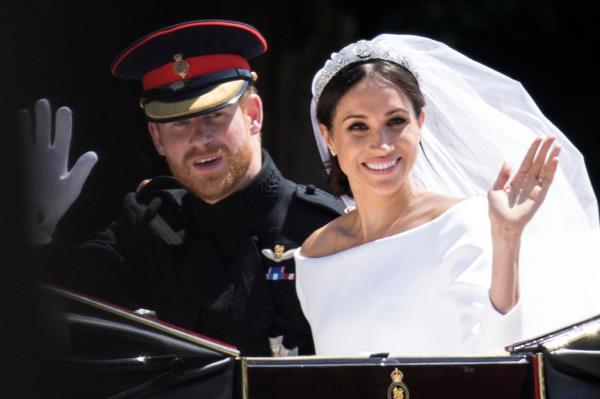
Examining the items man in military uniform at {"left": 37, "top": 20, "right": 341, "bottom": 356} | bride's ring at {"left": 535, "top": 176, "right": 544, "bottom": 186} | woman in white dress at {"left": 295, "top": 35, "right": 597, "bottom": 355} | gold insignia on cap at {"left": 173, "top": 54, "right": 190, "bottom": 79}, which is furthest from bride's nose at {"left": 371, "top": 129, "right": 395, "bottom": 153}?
gold insignia on cap at {"left": 173, "top": 54, "right": 190, "bottom": 79}

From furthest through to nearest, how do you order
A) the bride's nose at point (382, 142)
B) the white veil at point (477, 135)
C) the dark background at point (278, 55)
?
the dark background at point (278, 55)
the white veil at point (477, 135)
the bride's nose at point (382, 142)

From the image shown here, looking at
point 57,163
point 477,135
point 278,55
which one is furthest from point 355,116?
point 278,55

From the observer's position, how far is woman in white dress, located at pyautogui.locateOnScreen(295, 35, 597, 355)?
Result: 192cm

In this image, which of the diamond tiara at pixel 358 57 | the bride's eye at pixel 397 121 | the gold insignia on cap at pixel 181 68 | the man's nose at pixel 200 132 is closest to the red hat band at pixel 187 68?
the gold insignia on cap at pixel 181 68

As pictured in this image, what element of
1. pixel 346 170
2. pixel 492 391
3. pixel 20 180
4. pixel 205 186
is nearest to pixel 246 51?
pixel 205 186

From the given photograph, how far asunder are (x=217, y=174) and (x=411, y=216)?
1.46 feet

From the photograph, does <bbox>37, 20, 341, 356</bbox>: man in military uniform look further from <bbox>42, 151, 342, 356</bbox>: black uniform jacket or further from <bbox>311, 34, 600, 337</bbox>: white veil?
<bbox>311, 34, 600, 337</bbox>: white veil

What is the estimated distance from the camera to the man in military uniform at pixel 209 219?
237cm

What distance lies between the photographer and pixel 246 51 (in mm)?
2516

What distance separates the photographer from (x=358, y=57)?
2.13 meters

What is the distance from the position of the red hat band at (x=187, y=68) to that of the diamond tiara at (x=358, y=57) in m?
0.34

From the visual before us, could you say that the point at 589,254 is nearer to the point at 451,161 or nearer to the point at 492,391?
the point at 451,161

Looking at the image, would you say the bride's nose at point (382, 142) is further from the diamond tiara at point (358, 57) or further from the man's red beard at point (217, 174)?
the man's red beard at point (217, 174)

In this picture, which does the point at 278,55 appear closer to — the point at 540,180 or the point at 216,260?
the point at 216,260
